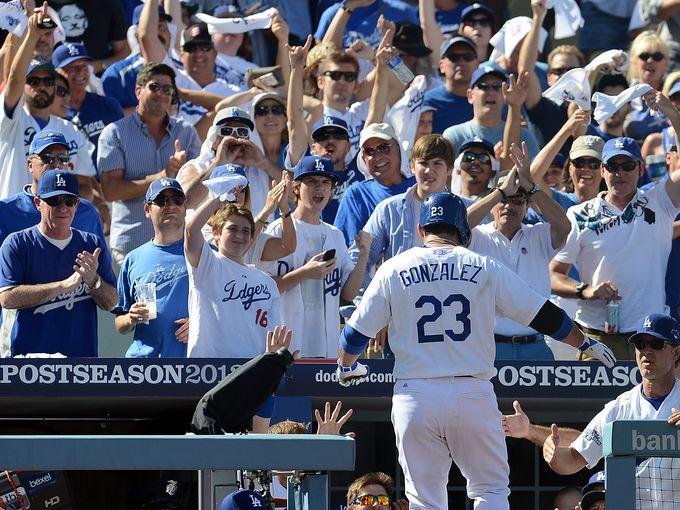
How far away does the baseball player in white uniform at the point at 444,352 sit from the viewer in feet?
20.6

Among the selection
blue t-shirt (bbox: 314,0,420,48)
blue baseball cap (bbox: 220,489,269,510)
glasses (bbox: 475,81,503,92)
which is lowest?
blue baseball cap (bbox: 220,489,269,510)

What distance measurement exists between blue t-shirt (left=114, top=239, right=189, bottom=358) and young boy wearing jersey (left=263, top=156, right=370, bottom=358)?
64 cm

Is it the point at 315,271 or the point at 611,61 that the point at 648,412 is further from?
the point at 611,61

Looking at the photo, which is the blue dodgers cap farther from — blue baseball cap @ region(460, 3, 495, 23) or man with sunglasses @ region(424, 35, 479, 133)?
blue baseball cap @ region(460, 3, 495, 23)

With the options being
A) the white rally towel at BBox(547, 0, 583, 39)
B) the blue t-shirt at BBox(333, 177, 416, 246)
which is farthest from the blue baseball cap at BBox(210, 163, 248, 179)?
the white rally towel at BBox(547, 0, 583, 39)

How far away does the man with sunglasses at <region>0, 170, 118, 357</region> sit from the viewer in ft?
26.6

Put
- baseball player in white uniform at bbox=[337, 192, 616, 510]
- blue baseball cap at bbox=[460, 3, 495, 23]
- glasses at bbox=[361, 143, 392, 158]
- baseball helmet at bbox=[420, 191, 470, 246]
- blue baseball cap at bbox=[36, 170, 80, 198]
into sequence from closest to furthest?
baseball player in white uniform at bbox=[337, 192, 616, 510] → baseball helmet at bbox=[420, 191, 470, 246] → blue baseball cap at bbox=[36, 170, 80, 198] → glasses at bbox=[361, 143, 392, 158] → blue baseball cap at bbox=[460, 3, 495, 23]

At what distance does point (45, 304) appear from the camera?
26.8 feet

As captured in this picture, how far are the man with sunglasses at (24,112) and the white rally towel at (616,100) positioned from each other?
377 cm

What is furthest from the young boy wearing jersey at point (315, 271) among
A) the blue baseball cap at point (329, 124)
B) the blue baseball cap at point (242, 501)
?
the blue baseball cap at point (242, 501)

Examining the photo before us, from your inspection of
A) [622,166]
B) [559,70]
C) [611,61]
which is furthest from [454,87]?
[622,166]

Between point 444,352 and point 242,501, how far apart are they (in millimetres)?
1359

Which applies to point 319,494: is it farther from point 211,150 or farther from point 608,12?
point 608,12

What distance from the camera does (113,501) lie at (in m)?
8.08
